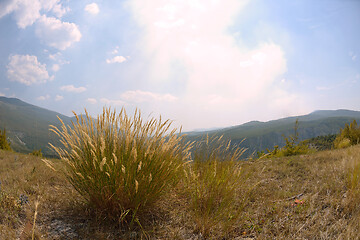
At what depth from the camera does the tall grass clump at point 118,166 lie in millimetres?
2519

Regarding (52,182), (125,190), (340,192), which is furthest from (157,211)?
(340,192)

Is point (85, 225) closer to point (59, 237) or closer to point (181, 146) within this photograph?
point (59, 237)

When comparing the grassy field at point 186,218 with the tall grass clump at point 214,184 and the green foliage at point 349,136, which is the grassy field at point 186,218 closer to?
the tall grass clump at point 214,184

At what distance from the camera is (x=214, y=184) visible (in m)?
2.93

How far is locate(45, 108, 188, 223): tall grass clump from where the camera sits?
252 centimetres

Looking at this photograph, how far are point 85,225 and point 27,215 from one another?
0.72 metres

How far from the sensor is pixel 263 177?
15.9ft

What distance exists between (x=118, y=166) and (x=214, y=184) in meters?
1.35

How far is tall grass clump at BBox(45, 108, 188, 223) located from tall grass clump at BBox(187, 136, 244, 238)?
0.49 metres

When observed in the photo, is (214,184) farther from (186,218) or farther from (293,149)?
(293,149)

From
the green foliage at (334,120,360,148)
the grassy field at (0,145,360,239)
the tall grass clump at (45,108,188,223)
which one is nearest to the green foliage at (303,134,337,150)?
the green foliage at (334,120,360,148)

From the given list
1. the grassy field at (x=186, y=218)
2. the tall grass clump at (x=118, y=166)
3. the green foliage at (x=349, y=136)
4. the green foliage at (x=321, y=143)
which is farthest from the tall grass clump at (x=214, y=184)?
the green foliage at (x=349, y=136)

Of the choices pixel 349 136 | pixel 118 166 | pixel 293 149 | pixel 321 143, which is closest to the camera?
pixel 118 166

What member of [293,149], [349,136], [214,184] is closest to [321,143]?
[349,136]
